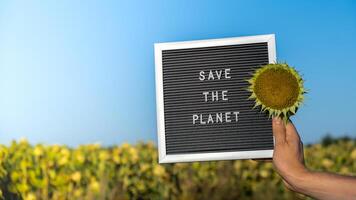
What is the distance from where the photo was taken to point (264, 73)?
1.48 meters

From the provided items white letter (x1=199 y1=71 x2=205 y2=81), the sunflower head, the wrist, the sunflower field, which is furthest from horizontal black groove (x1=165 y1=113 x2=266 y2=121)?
the sunflower field

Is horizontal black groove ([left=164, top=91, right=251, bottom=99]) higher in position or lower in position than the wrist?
higher

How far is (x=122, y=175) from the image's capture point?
178 inches

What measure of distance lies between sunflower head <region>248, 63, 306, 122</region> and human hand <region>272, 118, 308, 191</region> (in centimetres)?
13

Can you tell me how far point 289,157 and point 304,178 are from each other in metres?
0.06

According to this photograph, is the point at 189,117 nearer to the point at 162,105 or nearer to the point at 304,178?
the point at 162,105

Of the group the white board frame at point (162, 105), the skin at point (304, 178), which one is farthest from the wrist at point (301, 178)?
the white board frame at point (162, 105)

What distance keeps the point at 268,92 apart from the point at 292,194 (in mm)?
3210

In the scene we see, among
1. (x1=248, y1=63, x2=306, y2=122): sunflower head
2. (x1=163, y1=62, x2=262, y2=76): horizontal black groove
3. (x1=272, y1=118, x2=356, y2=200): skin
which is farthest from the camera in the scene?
(x1=163, y1=62, x2=262, y2=76): horizontal black groove

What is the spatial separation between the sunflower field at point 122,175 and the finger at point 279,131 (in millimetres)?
3090

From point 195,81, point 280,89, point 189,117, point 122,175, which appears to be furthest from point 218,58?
point 122,175

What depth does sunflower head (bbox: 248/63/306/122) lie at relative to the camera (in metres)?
1.45

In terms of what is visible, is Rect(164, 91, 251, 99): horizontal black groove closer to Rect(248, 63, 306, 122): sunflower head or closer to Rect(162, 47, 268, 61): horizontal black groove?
Rect(162, 47, 268, 61): horizontal black groove

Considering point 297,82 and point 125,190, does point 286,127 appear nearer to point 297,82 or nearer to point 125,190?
point 297,82
